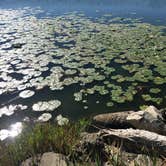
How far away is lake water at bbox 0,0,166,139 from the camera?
28.9 feet

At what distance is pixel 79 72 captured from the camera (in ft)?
36.2

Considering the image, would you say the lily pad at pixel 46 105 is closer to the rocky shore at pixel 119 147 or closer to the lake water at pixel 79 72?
the lake water at pixel 79 72

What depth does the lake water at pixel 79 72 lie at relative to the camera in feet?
28.9

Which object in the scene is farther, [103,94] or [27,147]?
[103,94]

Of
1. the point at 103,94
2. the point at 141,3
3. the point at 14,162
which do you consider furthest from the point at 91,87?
the point at 141,3

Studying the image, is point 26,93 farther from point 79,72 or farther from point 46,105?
point 79,72

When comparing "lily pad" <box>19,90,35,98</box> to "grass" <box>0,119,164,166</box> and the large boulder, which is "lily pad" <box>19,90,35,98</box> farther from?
"grass" <box>0,119,164,166</box>

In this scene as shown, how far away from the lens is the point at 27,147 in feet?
18.6

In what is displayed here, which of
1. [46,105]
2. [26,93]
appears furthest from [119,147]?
[26,93]

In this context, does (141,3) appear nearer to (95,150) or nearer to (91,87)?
(91,87)

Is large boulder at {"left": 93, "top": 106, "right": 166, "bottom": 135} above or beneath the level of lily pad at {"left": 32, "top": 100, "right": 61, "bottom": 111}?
above

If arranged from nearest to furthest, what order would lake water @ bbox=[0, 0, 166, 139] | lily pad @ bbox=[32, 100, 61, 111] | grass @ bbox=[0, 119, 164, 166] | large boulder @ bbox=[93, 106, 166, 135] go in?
1. grass @ bbox=[0, 119, 164, 166]
2. large boulder @ bbox=[93, 106, 166, 135]
3. lily pad @ bbox=[32, 100, 61, 111]
4. lake water @ bbox=[0, 0, 166, 139]

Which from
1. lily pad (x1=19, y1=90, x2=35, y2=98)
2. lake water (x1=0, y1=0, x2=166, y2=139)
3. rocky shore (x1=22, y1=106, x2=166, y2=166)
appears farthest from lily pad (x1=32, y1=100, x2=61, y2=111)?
rocky shore (x1=22, y1=106, x2=166, y2=166)

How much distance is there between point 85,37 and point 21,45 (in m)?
3.62
